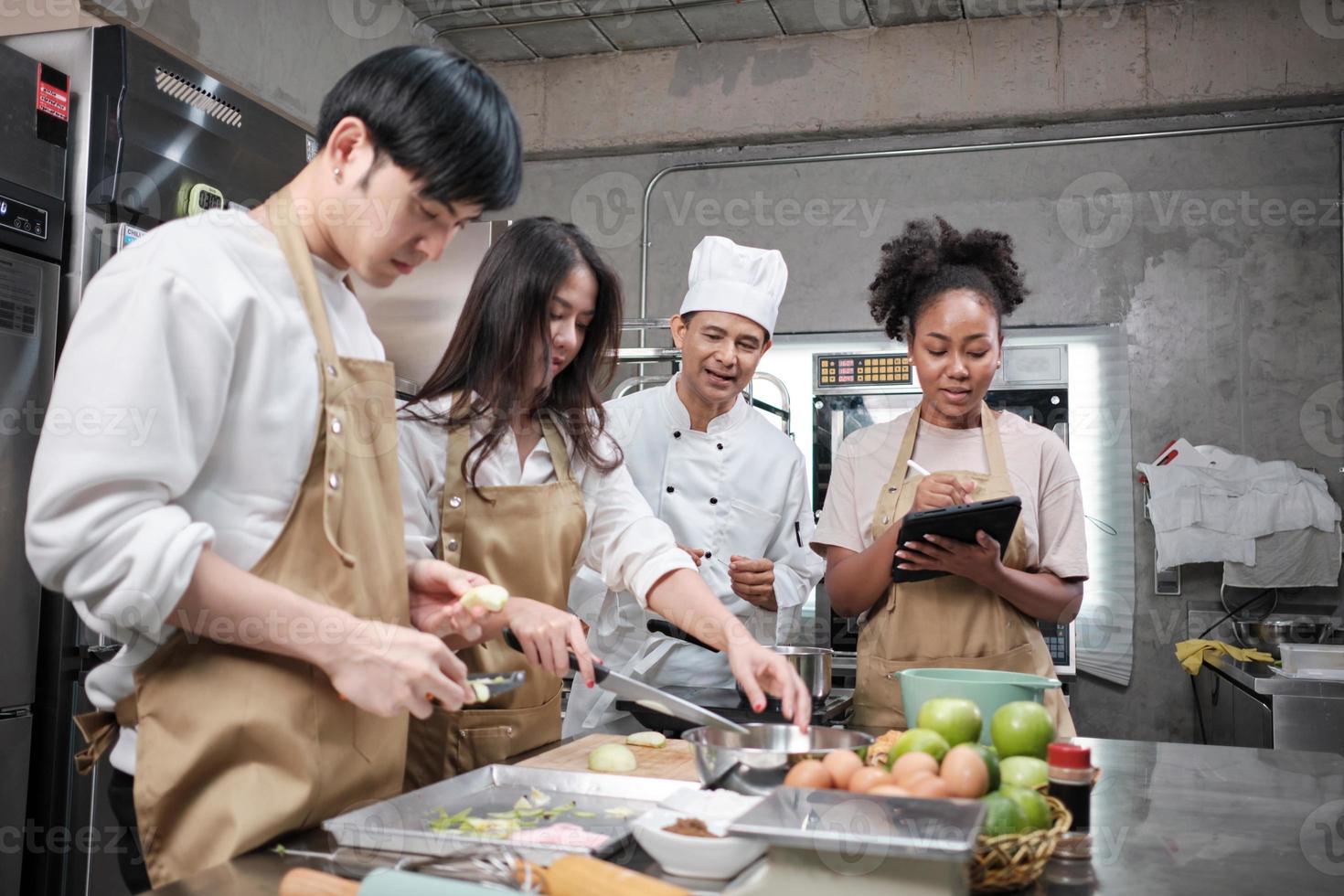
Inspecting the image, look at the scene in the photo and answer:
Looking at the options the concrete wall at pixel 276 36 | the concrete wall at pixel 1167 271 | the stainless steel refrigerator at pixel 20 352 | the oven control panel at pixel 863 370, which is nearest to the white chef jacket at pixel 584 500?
the stainless steel refrigerator at pixel 20 352

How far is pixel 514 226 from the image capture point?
1.94m

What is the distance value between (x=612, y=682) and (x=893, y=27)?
4.37m

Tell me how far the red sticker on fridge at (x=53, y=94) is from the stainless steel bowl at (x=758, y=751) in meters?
2.19

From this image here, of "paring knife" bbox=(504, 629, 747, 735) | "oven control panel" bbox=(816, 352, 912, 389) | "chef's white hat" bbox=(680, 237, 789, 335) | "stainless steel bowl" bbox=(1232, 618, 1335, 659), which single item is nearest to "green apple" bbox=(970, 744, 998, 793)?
"paring knife" bbox=(504, 629, 747, 735)

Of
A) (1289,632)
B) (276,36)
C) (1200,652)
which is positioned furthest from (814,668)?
(276,36)

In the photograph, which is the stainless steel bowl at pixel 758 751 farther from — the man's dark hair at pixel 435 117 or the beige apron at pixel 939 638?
the beige apron at pixel 939 638

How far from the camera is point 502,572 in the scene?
1765mm

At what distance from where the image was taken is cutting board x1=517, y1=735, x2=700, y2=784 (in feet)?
4.96

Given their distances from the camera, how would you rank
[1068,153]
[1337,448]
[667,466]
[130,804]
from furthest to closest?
[1068,153] < [1337,448] < [667,466] < [130,804]

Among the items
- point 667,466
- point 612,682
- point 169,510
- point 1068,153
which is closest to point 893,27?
point 1068,153

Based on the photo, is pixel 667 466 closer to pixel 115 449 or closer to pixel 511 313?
pixel 511 313

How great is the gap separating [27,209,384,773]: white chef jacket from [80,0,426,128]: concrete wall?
8.10ft

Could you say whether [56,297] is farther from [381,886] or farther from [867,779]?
[867,779]

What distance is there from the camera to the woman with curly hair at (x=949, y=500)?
7.41ft
